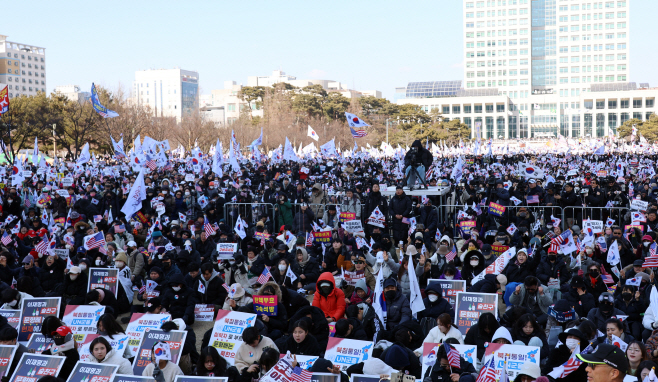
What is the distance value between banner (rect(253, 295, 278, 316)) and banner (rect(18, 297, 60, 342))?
2.47m

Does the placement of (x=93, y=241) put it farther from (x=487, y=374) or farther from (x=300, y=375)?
(x=487, y=374)

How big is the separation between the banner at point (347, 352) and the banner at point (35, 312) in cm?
369

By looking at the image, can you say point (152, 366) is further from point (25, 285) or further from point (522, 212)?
point (522, 212)

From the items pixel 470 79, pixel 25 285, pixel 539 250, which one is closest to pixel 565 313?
pixel 539 250

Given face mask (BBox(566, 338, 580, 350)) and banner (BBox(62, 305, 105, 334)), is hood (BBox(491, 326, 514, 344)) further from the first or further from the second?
banner (BBox(62, 305, 105, 334))

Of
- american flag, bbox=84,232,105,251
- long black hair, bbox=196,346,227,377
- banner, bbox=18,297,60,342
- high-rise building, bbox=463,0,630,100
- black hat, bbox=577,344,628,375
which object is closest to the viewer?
black hat, bbox=577,344,628,375

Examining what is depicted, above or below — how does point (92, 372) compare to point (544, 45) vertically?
below

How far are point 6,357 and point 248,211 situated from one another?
31.6 ft

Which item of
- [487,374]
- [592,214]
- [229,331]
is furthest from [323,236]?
[487,374]

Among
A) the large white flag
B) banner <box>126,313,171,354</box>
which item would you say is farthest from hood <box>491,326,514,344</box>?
the large white flag

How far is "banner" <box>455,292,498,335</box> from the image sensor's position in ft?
24.2

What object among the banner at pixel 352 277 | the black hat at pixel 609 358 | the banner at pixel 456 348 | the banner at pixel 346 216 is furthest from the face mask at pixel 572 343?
the banner at pixel 346 216

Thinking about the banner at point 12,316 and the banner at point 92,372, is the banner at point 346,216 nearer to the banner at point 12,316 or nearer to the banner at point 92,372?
the banner at point 12,316

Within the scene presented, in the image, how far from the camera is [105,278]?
9.56m
